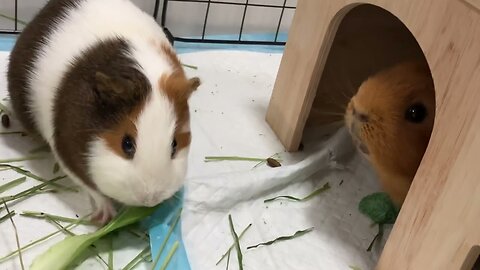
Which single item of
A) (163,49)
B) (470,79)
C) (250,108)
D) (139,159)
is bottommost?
(250,108)

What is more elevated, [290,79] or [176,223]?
[290,79]

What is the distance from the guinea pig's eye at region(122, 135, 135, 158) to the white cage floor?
24cm

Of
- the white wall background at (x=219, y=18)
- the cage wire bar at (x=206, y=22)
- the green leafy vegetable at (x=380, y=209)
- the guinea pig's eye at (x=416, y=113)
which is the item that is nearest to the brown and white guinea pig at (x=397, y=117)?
the guinea pig's eye at (x=416, y=113)

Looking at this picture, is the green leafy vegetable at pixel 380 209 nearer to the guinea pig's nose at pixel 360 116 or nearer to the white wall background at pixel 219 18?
the guinea pig's nose at pixel 360 116

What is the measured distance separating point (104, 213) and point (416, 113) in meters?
0.66

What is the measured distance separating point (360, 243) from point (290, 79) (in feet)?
1.47

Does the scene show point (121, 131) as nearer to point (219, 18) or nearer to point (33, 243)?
point (33, 243)

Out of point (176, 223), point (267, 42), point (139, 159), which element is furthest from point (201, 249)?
point (267, 42)

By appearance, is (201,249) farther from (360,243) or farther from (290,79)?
(290,79)

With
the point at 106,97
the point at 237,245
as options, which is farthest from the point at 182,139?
the point at 237,245

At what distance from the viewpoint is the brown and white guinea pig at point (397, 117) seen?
4.18ft

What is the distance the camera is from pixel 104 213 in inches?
50.5

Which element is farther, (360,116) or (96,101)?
(360,116)

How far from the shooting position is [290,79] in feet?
5.19
